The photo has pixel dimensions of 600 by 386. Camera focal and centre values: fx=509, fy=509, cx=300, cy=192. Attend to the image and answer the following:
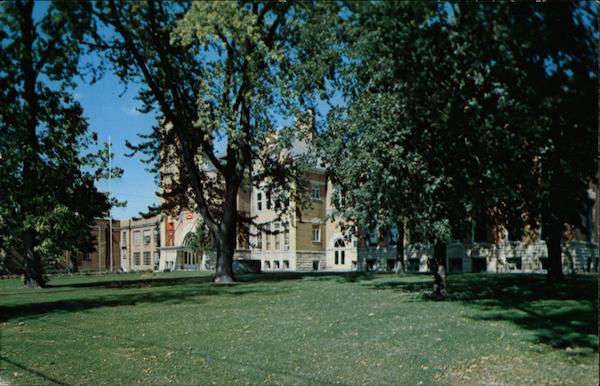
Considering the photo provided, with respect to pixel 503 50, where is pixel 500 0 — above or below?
above

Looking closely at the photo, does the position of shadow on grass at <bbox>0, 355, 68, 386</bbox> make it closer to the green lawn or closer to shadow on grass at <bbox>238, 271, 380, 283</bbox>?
the green lawn

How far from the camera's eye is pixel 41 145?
934cm

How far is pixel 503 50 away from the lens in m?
5.96

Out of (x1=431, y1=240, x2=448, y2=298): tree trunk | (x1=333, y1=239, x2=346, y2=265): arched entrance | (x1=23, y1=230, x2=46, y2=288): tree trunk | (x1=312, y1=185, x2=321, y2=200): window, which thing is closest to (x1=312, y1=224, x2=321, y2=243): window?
(x1=333, y1=239, x2=346, y2=265): arched entrance

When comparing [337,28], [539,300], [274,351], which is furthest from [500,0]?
[539,300]

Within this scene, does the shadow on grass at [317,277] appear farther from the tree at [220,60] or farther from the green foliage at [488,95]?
the green foliage at [488,95]

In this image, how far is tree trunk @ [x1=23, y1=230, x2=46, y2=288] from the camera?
35.6 ft

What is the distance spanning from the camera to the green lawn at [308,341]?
22.9 feet

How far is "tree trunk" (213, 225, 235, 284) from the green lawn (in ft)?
19.0

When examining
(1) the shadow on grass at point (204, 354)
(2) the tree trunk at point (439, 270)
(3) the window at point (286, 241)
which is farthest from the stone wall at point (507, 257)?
(1) the shadow on grass at point (204, 354)

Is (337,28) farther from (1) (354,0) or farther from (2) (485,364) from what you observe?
(2) (485,364)

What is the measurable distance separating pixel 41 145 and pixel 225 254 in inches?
481

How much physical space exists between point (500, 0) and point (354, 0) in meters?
1.63

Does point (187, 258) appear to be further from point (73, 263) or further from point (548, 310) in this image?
point (548, 310)
